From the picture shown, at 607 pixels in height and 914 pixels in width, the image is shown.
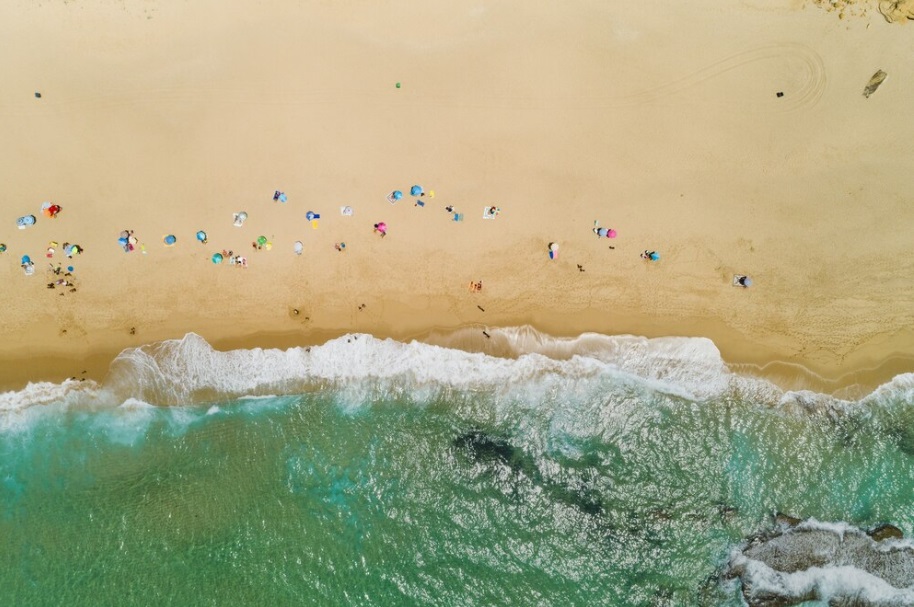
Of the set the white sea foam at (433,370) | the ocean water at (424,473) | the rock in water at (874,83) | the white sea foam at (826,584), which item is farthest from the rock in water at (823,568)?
the rock in water at (874,83)

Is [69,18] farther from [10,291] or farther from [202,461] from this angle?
[202,461]

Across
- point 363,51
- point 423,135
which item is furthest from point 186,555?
point 363,51

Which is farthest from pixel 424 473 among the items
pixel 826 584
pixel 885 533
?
pixel 885 533

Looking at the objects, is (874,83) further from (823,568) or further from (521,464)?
(521,464)

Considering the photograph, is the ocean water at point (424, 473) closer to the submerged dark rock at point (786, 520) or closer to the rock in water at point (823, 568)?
the submerged dark rock at point (786, 520)

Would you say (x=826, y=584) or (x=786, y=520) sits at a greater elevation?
(x=786, y=520)

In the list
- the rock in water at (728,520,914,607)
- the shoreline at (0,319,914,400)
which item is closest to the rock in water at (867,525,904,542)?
the rock in water at (728,520,914,607)
